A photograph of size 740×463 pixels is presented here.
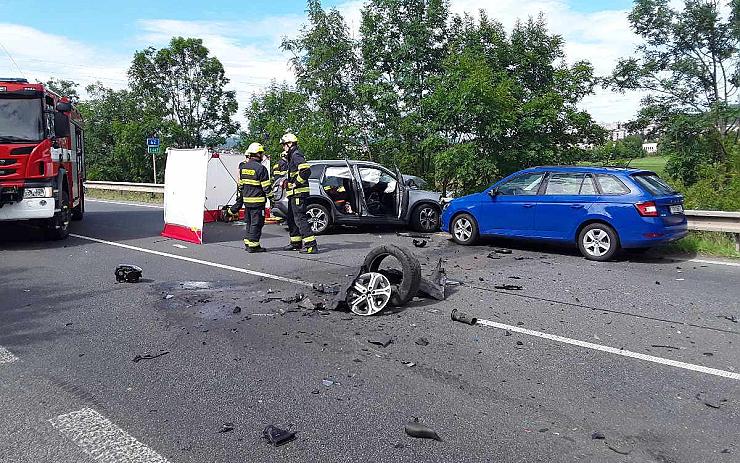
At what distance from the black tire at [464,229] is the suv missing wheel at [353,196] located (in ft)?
5.78

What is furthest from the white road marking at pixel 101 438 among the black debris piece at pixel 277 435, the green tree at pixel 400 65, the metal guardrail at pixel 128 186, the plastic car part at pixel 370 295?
the metal guardrail at pixel 128 186

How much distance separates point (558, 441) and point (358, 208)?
9377 millimetres

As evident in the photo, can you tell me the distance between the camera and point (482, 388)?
409 cm

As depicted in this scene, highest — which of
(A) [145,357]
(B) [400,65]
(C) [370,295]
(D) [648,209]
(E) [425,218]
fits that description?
(B) [400,65]

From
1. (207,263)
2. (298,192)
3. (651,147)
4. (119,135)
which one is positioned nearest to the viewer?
(207,263)

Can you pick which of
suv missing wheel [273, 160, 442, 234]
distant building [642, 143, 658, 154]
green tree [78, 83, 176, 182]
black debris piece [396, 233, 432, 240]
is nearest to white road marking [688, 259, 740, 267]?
black debris piece [396, 233, 432, 240]

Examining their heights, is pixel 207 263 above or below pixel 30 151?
below

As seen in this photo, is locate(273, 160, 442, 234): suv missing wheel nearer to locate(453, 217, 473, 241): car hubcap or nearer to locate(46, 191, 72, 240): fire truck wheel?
locate(453, 217, 473, 241): car hubcap

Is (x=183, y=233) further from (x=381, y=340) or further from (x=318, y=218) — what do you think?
(x=381, y=340)

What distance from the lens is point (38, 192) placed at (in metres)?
10.2

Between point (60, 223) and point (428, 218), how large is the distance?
7790 millimetres

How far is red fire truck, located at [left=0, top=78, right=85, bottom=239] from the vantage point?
32.9 ft

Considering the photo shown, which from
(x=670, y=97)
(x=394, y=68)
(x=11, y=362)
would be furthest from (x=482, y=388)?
(x=670, y=97)

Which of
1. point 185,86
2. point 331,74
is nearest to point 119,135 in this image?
point 185,86
